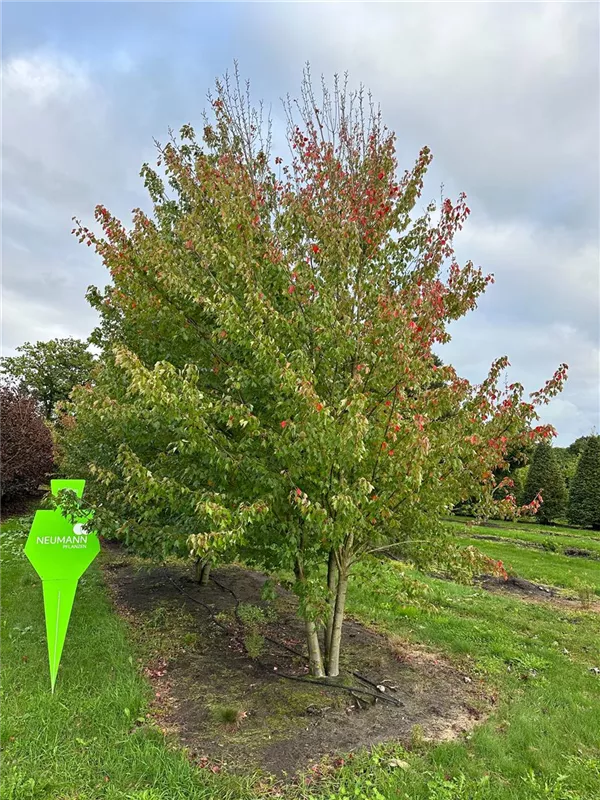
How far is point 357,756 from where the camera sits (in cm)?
324

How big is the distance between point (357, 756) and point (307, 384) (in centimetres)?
243

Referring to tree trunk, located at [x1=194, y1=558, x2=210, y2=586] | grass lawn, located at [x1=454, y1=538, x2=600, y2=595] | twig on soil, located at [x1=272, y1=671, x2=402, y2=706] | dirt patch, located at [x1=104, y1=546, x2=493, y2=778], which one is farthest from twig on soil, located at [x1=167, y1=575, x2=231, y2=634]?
grass lawn, located at [x1=454, y1=538, x2=600, y2=595]

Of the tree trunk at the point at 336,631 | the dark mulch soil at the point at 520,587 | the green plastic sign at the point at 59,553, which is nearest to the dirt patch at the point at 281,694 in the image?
the tree trunk at the point at 336,631

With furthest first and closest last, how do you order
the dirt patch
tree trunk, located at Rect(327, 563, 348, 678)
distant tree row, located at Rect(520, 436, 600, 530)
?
1. distant tree row, located at Rect(520, 436, 600, 530)
2. tree trunk, located at Rect(327, 563, 348, 678)
3. the dirt patch

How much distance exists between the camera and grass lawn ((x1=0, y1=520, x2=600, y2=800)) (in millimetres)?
2898

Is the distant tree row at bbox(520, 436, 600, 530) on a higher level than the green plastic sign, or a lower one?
higher

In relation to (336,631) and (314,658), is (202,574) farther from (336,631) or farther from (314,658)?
(336,631)

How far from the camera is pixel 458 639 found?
5.70m

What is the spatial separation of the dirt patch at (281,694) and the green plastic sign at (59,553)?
1055 millimetres

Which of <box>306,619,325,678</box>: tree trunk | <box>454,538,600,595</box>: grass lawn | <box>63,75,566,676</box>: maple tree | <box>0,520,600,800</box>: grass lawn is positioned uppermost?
<box>63,75,566,676</box>: maple tree

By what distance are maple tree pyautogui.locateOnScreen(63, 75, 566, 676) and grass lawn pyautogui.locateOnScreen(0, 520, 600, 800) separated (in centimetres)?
85

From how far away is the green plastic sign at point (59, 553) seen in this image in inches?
170

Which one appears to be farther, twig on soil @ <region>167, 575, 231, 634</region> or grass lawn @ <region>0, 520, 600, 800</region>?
twig on soil @ <region>167, 575, 231, 634</region>

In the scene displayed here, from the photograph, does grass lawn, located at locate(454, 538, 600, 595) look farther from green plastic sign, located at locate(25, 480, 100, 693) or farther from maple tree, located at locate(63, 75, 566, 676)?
green plastic sign, located at locate(25, 480, 100, 693)
